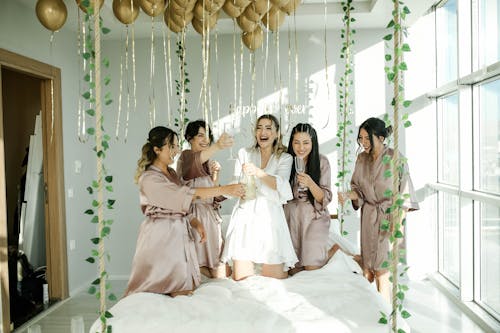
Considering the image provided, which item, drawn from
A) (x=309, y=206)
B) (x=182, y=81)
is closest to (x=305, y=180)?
(x=309, y=206)

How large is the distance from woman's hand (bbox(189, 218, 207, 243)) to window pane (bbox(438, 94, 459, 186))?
265cm

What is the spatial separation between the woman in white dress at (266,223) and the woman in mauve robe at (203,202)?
0.70ft

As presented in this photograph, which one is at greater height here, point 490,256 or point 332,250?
point 332,250

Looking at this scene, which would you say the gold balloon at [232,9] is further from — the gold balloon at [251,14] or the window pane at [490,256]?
the window pane at [490,256]

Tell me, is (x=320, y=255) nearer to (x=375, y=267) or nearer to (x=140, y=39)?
(x=375, y=267)

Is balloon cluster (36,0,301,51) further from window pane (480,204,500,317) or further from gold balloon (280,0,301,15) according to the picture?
window pane (480,204,500,317)

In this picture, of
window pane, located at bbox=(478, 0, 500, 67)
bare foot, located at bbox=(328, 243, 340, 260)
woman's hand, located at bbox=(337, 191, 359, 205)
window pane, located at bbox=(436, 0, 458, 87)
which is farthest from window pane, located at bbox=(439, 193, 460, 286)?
bare foot, located at bbox=(328, 243, 340, 260)

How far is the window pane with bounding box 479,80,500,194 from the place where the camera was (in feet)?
11.1

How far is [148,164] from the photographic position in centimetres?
245

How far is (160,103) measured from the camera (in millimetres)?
4949

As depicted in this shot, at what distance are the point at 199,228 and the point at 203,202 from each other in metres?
0.37

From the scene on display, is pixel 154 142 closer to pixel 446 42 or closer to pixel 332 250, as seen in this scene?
pixel 332 250

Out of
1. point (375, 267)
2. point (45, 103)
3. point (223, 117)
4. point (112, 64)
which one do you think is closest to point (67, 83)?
point (45, 103)

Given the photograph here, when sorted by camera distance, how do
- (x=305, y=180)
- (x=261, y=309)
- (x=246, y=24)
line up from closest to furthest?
(x=261, y=309) < (x=305, y=180) < (x=246, y=24)
